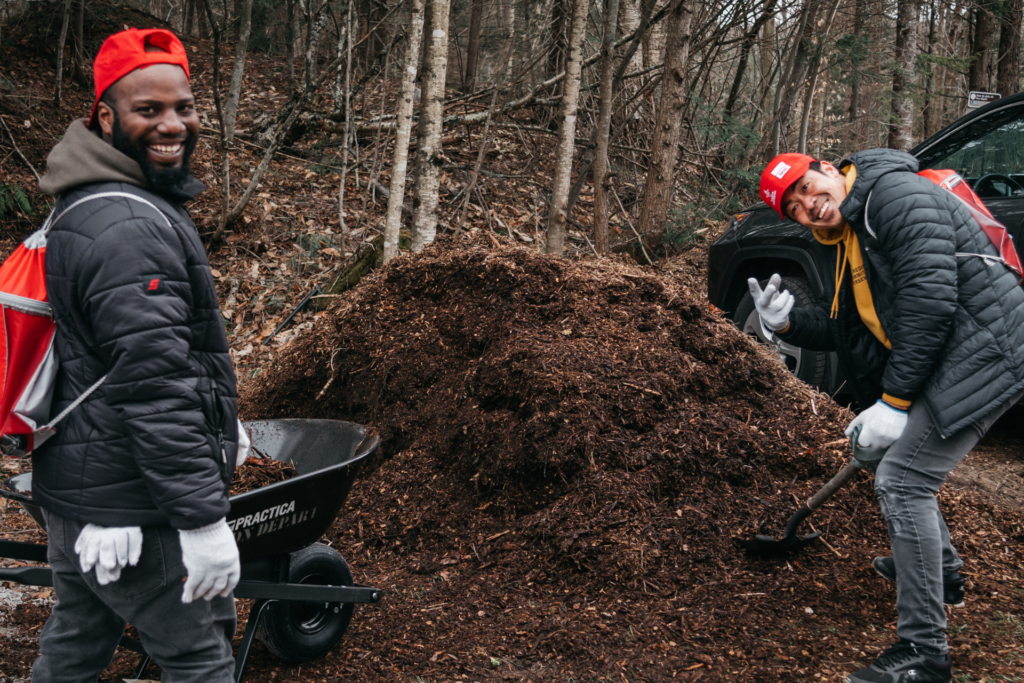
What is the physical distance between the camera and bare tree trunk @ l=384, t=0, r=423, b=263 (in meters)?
6.46

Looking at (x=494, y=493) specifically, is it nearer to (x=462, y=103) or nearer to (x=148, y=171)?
(x=148, y=171)

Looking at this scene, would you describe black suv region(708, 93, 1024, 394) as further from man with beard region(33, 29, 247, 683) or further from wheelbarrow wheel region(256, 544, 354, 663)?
man with beard region(33, 29, 247, 683)

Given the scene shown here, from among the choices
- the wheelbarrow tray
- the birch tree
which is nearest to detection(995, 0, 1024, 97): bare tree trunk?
the birch tree

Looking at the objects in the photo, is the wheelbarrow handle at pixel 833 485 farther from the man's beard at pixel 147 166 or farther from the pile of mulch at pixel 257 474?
the man's beard at pixel 147 166

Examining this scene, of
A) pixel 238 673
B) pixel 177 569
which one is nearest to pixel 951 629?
pixel 238 673

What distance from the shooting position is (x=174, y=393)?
5.36 feet

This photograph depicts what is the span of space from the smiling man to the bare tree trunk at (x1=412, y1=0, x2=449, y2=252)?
165 inches

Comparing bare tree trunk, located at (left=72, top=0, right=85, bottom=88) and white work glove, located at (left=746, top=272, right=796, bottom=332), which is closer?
white work glove, located at (left=746, top=272, right=796, bottom=332)

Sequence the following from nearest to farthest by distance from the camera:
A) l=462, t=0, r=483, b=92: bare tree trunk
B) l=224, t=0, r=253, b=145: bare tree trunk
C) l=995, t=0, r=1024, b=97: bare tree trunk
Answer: l=224, t=0, r=253, b=145: bare tree trunk, l=995, t=0, r=1024, b=97: bare tree trunk, l=462, t=0, r=483, b=92: bare tree trunk

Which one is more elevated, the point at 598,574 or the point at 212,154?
the point at 212,154

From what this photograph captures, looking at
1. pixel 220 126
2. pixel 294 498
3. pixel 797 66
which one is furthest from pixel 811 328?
pixel 797 66

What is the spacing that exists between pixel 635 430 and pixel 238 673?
2191 mm

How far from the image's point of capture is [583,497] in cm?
356

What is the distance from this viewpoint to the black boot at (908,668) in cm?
247
